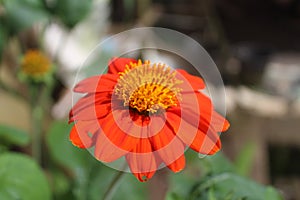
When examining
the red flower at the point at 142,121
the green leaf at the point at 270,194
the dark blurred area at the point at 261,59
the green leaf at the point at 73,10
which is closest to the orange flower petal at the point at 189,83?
the red flower at the point at 142,121

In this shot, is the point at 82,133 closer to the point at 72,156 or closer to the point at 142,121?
the point at 142,121

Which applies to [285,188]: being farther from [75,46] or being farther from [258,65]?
[75,46]

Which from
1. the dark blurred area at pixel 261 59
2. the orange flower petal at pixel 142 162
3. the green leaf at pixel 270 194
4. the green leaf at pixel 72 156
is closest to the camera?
the orange flower petal at pixel 142 162

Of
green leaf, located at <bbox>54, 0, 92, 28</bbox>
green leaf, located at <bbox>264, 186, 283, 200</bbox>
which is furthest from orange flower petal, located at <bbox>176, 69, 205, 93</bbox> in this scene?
green leaf, located at <bbox>54, 0, 92, 28</bbox>

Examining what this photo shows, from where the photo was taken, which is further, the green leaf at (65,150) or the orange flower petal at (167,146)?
the green leaf at (65,150)

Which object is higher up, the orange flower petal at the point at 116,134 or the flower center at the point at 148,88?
the flower center at the point at 148,88

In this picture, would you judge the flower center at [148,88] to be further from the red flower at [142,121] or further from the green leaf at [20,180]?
the green leaf at [20,180]

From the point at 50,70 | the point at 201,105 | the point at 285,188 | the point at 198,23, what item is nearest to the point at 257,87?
the point at 285,188

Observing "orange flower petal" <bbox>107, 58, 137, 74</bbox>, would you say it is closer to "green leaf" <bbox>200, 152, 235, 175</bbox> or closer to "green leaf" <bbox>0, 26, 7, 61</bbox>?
"green leaf" <bbox>200, 152, 235, 175</bbox>
